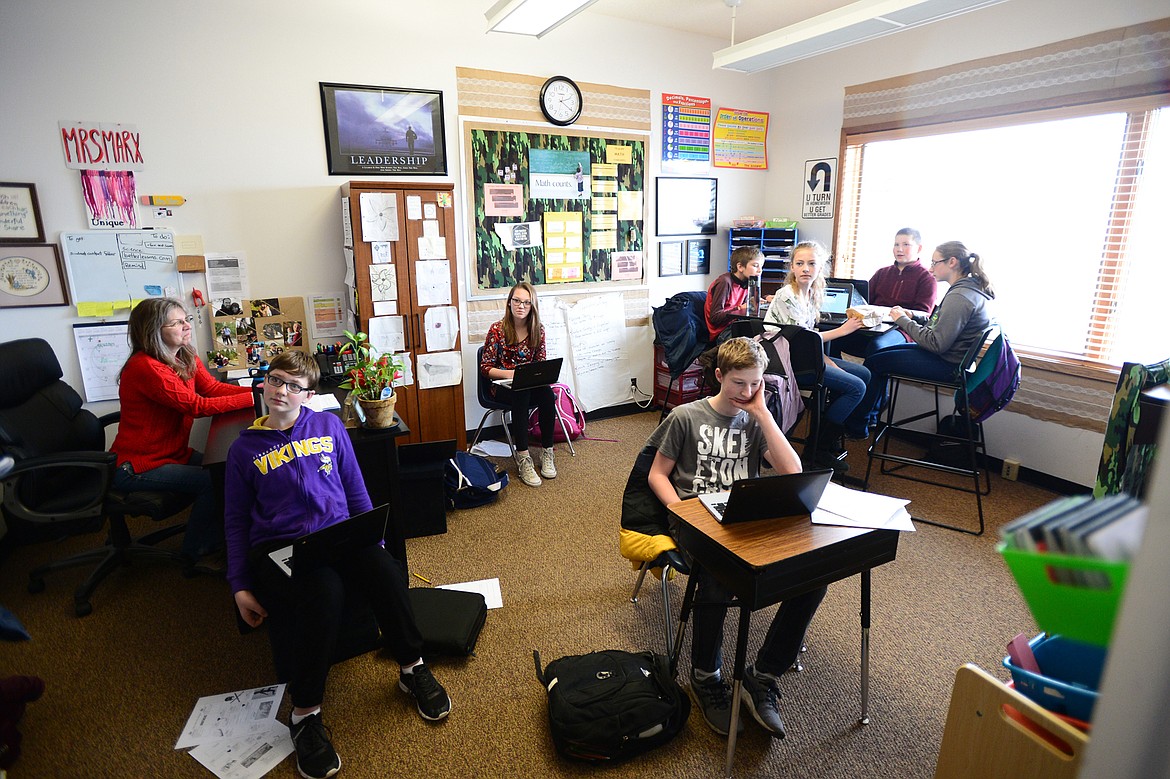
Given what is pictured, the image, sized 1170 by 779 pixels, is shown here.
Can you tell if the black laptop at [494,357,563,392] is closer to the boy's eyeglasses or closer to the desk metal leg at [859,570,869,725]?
the boy's eyeglasses

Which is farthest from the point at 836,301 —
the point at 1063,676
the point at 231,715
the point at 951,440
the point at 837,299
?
the point at 231,715

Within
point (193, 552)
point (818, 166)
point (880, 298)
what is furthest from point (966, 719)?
point (818, 166)

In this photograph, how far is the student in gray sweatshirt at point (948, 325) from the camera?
10.6 feet

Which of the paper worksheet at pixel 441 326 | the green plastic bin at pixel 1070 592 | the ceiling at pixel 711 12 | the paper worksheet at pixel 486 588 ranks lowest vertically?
the paper worksheet at pixel 486 588

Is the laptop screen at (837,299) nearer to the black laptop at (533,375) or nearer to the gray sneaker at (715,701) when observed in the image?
the black laptop at (533,375)

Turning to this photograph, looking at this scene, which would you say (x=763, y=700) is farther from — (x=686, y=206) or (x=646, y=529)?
(x=686, y=206)

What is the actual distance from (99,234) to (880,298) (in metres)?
4.57

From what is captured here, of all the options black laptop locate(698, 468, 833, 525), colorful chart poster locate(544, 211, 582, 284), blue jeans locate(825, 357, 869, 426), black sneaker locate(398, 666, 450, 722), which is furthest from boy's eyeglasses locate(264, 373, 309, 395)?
blue jeans locate(825, 357, 869, 426)

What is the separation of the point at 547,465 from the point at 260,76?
268cm

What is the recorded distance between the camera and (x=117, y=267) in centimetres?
325

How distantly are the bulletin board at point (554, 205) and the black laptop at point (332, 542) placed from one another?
2.56 m

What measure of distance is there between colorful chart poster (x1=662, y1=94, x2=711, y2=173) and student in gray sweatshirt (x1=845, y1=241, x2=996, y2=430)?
208cm

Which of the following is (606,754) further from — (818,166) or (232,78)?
(818,166)

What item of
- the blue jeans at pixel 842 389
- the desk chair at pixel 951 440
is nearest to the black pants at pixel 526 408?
the blue jeans at pixel 842 389
